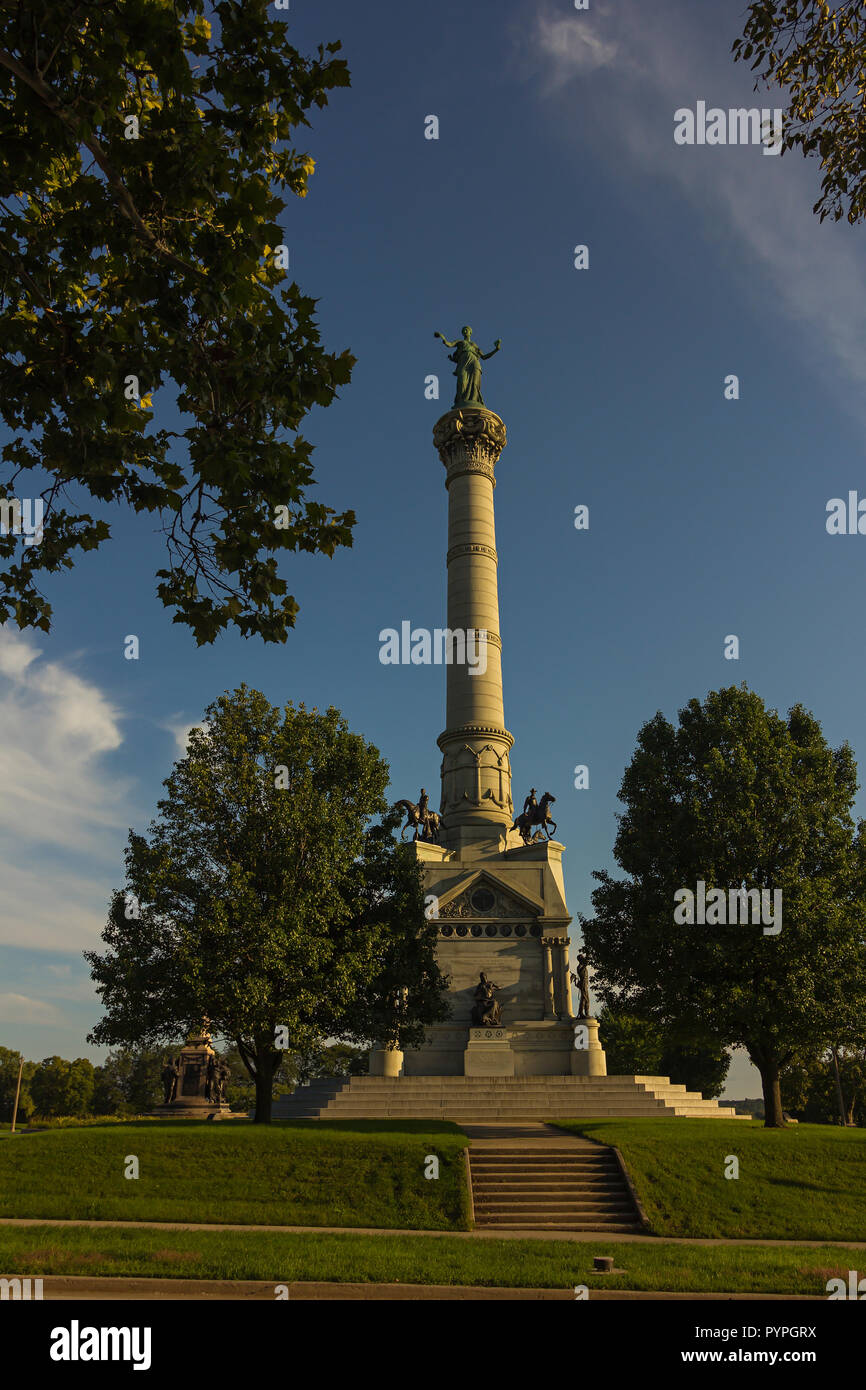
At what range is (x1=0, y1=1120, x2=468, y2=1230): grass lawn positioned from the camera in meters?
17.1

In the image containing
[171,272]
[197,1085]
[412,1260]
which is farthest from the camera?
[197,1085]

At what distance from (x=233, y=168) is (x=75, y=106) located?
1.51 meters

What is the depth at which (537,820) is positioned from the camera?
45781mm

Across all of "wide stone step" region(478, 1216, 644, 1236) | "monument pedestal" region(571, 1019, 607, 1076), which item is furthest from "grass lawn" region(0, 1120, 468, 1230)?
"monument pedestal" region(571, 1019, 607, 1076)

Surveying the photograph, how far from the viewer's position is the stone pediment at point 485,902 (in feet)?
139

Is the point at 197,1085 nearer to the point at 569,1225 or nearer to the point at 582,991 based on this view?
the point at 582,991

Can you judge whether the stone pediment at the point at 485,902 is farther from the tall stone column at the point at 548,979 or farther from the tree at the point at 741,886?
the tree at the point at 741,886

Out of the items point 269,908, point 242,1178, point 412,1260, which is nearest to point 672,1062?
point 269,908

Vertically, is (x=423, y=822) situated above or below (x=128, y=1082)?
above

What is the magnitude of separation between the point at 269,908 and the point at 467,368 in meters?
42.8

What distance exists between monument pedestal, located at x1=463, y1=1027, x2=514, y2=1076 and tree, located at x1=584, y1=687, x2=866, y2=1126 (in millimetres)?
9392

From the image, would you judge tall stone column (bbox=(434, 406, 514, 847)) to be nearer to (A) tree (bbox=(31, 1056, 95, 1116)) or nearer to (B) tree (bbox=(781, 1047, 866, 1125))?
(B) tree (bbox=(781, 1047, 866, 1125))
